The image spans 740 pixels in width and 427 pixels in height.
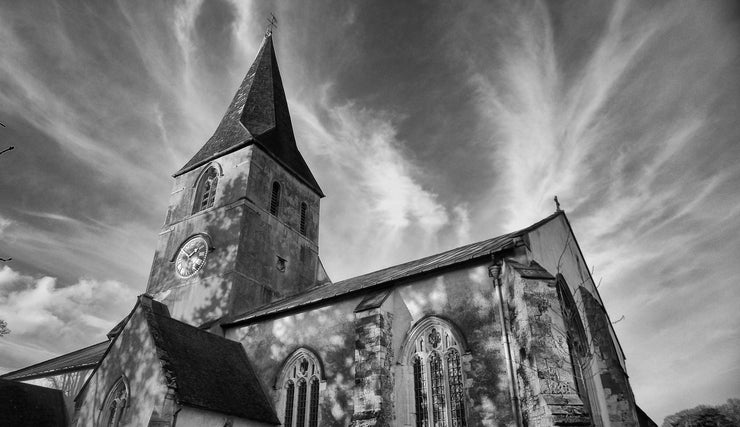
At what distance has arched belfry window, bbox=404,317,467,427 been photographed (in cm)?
1218

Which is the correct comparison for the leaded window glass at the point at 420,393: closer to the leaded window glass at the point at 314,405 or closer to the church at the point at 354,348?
the church at the point at 354,348

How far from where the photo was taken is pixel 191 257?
72.3 ft

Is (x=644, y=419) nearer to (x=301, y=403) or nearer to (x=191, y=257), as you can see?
(x=301, y=403)

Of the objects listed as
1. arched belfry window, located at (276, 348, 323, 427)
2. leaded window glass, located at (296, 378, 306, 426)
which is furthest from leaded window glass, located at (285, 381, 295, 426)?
leaded window glass, located at (296, 378, 306, 426)

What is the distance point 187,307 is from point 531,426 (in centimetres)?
1549

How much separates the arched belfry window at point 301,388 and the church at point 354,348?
5 centimetres

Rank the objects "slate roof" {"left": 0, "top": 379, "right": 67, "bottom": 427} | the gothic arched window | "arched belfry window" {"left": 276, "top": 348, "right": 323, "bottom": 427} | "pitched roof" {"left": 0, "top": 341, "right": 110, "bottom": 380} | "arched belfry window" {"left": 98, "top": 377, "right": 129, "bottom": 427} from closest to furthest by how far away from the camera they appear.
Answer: "arched belfry window" {"left": 98, "top": 377, "right": 129, "bottom": 427} → the gothic arched window → "arched belfry window" {"left": 276, "top": 348, "right": 323, "bottom": 427} → "slate roof" {"left": 0, "top": 379, "right": 67, "bottom": 427} → "pitched roof" {"left": 0, "top": 341, "right": 110, "bottom": 380}

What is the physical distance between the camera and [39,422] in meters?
16.6

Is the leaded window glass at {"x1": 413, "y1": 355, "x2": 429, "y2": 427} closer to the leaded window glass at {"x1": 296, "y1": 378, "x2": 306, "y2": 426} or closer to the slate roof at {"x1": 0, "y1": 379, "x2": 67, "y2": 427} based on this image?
the leaded window glass at {"x1": 296, "y1": 378, "x2": 306, "y2": 426}

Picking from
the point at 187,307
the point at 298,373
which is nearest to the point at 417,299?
the point at 298,373

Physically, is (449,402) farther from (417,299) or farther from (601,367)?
(601,367)

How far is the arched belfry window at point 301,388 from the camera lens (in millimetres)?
14966

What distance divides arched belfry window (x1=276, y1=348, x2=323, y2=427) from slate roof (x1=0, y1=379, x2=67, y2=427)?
8655mm

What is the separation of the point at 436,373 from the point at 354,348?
2893 millimetres
